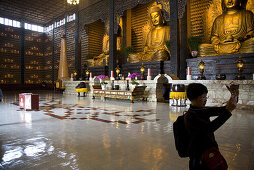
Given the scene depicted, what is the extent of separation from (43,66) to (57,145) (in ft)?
63.0

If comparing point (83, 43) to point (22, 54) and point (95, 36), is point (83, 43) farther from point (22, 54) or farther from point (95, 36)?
point (22, 54)

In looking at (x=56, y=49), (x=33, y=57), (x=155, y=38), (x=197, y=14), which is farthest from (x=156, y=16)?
(x=33, y=57)

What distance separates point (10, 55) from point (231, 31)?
714 inches

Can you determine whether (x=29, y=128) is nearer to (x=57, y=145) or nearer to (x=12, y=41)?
(x=57, y=145)

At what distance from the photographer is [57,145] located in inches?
93.6

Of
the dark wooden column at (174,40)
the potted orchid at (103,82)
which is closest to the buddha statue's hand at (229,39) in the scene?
the dark wooden column at (174,40)

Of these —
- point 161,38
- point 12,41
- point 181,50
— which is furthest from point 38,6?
point 181,50

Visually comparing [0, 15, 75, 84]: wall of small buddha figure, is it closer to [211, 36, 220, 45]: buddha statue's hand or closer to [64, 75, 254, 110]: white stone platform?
[64, 75, 254, 110]: white stone platform

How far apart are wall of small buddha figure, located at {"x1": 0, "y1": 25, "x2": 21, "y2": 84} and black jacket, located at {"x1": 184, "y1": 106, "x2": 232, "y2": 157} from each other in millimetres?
19820

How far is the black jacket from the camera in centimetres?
98

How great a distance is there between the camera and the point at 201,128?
38.4 inches

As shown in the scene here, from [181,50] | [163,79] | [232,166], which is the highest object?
[181,50]

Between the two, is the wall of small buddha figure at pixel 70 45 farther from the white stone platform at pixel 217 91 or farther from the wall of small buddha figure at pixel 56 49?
the white stone platform at pixel 217 91

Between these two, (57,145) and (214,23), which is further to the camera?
(214,23)
